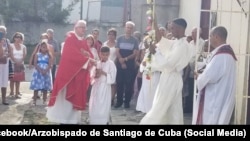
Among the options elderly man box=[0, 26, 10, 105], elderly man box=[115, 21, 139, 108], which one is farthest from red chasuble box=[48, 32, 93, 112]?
elderly man box=[0, 26, 10, 105]

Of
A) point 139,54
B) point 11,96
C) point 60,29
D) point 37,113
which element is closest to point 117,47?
point 139,54

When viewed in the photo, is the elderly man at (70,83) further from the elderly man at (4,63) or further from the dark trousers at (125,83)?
the elderly man at (4,63)

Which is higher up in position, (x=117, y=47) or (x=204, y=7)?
(x=204, y=7)

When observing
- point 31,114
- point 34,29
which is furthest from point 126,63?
point 34,29

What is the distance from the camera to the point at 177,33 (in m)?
6.96

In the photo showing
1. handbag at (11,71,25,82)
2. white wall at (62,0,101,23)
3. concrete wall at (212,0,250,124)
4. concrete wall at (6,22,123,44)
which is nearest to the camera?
concrete wall at (212,0,250,124)

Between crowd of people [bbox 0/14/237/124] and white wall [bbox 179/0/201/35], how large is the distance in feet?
7.21

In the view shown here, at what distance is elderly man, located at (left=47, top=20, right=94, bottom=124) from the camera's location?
8.02m

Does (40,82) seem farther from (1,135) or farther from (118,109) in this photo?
(1,135)

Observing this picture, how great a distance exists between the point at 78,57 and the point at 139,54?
2806mm

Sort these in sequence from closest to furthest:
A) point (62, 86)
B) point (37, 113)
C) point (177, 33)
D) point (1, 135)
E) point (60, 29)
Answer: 1. point (1, 135)
2. point (177, 33)
3. point (62, 86)
4. point (37, 113)
5. point (60, 29)

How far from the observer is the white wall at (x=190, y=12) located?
12.6 m

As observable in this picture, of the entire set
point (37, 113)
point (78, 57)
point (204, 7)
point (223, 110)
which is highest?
point (204, 7)

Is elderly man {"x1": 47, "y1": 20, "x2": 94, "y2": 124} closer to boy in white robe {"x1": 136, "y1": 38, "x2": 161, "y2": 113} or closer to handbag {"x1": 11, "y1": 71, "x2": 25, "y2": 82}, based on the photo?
boy in white robe {"x1": 136, "y1": 38, "x2": 161, "y2": 113}
